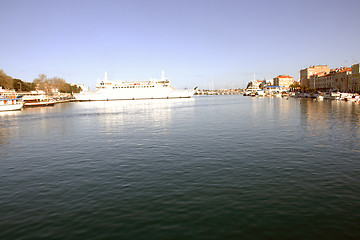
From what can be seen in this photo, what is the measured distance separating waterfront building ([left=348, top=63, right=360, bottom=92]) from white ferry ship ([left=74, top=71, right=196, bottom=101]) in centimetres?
8270

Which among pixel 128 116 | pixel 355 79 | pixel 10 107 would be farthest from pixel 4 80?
pixel 355 79

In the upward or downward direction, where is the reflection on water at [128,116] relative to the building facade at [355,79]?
downward

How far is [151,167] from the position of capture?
12961mm

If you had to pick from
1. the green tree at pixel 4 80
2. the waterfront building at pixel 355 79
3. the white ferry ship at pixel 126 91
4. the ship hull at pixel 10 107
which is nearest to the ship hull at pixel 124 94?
the white ferry ship at pixel 126 91

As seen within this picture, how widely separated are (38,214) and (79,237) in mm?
2308

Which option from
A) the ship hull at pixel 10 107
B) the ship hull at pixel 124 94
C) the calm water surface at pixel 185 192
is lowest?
the calm water surface at pixel 185 192

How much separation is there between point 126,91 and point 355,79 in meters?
102

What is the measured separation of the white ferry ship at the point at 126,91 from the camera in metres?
137

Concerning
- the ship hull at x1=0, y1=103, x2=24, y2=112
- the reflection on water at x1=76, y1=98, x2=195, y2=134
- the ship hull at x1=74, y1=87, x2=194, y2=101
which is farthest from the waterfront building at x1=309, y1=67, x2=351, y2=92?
the ship hull at x1=0, y1=103, x2=24, y2=112

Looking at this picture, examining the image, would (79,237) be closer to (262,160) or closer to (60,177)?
(60,177)

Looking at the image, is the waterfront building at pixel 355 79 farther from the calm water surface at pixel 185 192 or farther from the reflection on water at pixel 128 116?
the calm water surface at pixel 185 192

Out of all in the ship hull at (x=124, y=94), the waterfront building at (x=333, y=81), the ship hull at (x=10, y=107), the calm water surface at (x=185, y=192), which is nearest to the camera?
the calm water surface at (x=185, y=192)

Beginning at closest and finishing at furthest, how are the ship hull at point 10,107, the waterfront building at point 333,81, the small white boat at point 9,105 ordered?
the ship hull at point 10,107 < the small white boat at point 9,105 < the waterfront building at point 333,81

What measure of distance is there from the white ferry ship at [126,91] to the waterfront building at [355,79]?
82702 mm
